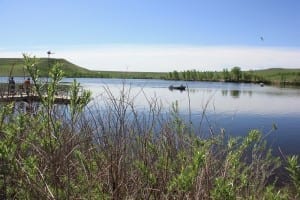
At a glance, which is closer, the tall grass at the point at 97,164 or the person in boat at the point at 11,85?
the tall grass at the point at 97,164

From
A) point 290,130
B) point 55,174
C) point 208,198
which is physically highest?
point 55,174

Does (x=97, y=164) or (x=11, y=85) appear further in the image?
(x=11, y=85)

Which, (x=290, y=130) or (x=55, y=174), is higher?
(x=55, y=174)

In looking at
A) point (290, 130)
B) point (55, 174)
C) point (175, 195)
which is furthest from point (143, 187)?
point (290, 130)

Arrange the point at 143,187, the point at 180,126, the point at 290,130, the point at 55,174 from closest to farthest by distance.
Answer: the point at 55,174, the point at 143,187, the point at 180,126, the point at 290,130

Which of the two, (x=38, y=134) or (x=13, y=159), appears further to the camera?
(x=38, y=134)

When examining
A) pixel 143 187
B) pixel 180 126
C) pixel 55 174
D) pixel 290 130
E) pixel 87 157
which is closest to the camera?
pixel 55 174

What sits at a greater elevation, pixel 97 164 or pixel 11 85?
pixel 11 85

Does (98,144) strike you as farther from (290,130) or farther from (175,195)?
(290,130)

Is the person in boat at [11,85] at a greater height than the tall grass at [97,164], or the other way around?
the person in boat at [11,85]

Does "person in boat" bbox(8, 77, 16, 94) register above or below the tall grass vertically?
above

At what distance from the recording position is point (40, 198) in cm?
418

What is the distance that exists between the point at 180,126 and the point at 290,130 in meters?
36.1

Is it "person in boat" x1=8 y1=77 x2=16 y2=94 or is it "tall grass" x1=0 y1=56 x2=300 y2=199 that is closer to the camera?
"tall grass" x1=0 y1=56 x2=300 y2=199
